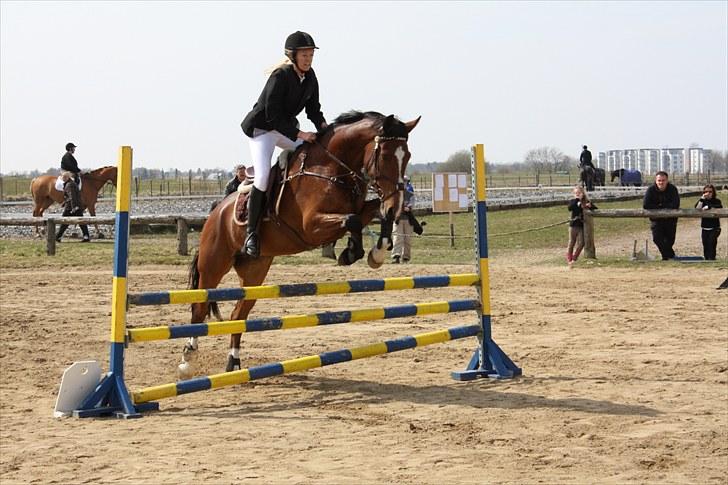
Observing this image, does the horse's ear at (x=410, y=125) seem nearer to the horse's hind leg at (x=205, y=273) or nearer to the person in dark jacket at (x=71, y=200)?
the horse's hind leg at (x=205, y=273)

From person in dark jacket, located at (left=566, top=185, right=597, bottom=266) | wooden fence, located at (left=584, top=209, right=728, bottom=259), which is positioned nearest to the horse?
person in dark jacket, located at (left=566, top=185, right=597, bottom=266)

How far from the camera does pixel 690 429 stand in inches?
282

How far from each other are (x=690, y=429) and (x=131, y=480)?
3636mm

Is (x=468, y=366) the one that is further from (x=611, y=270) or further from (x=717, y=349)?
(x=611, y=270)

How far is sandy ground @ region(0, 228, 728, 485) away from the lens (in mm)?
6293

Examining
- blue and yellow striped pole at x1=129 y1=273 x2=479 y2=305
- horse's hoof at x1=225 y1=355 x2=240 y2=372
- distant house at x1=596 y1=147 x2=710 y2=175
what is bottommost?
horse's hoof at x1=225 y1=355 x2=240 y2=372

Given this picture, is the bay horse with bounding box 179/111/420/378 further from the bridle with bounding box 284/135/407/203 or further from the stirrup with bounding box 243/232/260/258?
the stirrup with bounding box 243/232/260/258

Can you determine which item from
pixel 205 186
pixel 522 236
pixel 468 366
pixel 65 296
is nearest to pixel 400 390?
pixel 468 366

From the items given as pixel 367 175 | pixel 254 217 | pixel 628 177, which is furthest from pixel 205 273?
pixel 628 177

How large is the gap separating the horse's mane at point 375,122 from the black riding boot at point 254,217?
0.77 meters

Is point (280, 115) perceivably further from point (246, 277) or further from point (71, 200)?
point (71, 200)

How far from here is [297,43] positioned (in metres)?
Answer: 8.73

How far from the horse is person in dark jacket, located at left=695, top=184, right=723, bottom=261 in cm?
1537

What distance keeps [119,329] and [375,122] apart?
2.55m
